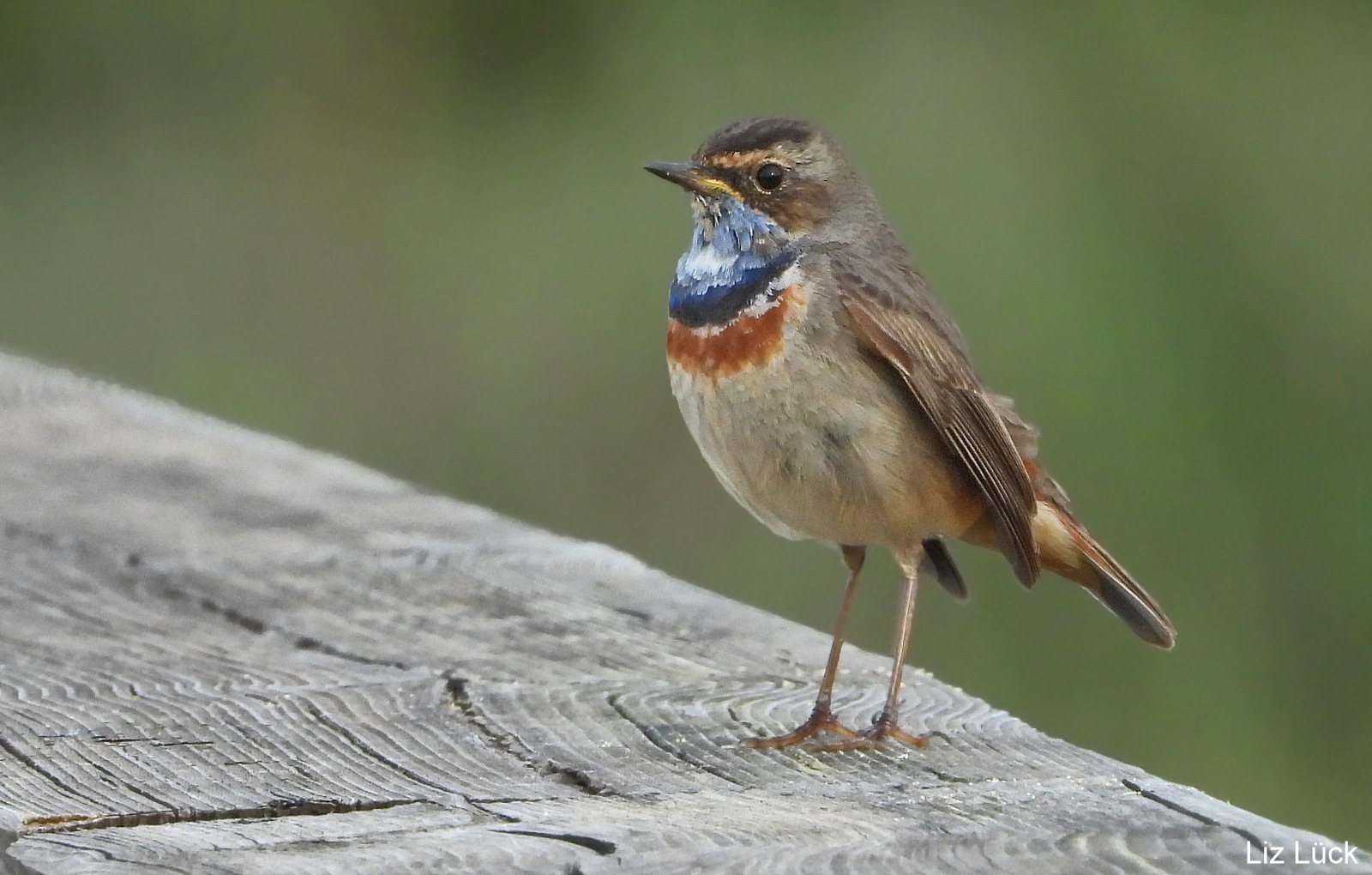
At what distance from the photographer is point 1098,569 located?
13.1ft

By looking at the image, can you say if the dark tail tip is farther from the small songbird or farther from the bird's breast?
the bird's breast

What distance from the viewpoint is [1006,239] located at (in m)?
6.63

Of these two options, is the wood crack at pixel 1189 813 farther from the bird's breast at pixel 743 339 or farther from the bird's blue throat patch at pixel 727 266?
the bird's blue throat patch at pixel 727 266

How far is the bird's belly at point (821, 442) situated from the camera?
345 centimetres

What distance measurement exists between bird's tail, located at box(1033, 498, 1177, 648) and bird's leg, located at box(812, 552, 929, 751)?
0.34 meters

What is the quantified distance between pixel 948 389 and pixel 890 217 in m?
3.04

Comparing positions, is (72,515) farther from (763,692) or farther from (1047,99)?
(1047,99)

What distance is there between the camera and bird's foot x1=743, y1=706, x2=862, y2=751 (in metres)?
2.71

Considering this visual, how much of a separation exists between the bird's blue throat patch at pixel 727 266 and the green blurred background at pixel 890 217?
8.14 ft

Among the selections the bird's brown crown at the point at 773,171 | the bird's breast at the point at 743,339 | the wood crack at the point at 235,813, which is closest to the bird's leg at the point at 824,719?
the bird's breast at the point at 743,339

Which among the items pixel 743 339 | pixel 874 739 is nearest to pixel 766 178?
pixel 743 339

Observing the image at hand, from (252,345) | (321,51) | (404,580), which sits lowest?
(404,580)

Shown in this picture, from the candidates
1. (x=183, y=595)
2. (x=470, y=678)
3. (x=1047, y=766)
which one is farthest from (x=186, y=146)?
(x=1047, y=766)

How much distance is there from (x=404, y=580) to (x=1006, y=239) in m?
3.62
